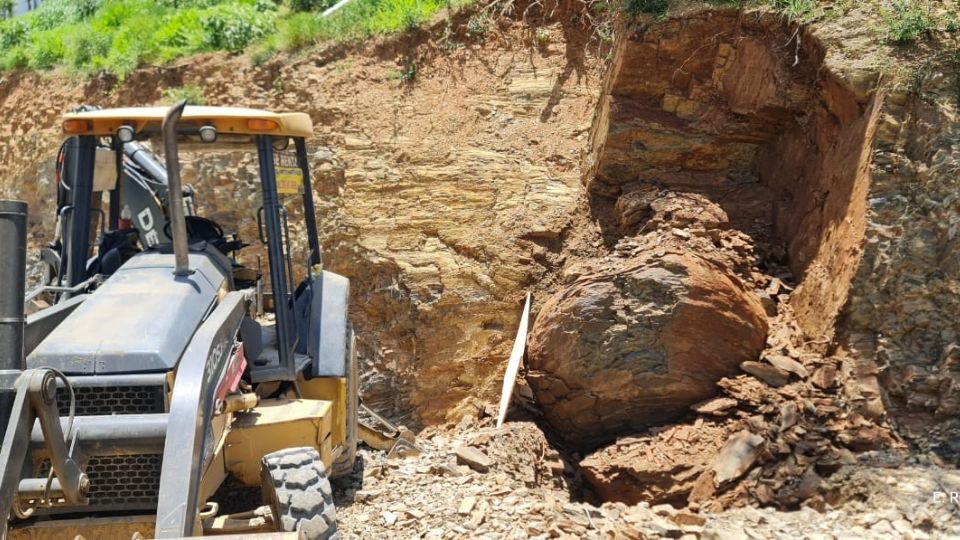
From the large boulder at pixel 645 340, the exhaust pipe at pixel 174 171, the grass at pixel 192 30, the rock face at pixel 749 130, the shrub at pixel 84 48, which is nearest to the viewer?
the exhaust pipe at pixel 174 171

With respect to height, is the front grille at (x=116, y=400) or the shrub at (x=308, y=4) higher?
the shrub at (x=308, y=4)

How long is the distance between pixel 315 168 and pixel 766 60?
18.0 feet

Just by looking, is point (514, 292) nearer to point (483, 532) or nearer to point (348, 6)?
point (483, 532)

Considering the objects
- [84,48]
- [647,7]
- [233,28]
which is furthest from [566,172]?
[84,48]

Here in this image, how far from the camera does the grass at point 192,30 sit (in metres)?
12.8

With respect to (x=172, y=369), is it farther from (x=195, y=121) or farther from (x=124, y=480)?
(x=195, y=121)

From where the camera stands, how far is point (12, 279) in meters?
3.44

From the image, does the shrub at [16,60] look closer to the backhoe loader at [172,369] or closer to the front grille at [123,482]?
the backhoe loader at [172,369]

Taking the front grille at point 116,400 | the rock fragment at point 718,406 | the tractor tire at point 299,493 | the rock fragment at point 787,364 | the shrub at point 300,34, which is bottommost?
the rock fragment at point 718,406

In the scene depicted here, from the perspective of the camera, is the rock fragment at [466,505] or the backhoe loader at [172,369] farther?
the rock fragment at [466,505]

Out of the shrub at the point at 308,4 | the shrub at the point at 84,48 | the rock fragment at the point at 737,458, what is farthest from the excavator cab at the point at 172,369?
the shrub at the point at 308,4

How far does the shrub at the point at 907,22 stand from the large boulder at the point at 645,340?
235cm

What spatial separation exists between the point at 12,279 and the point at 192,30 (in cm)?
1163

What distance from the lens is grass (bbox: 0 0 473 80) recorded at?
12781mm
